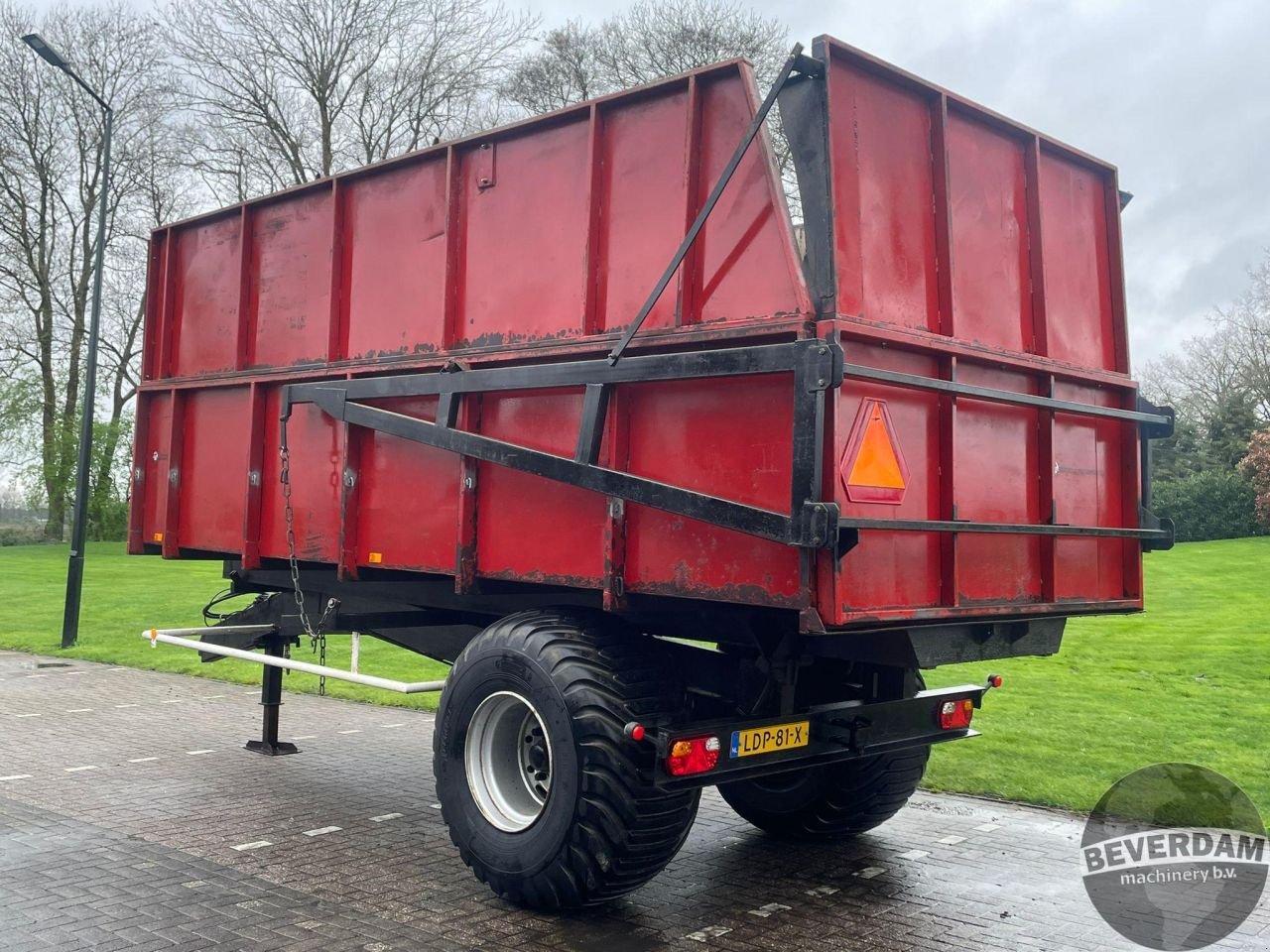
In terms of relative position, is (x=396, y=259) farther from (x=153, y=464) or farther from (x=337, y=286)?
(x=153, y=464)

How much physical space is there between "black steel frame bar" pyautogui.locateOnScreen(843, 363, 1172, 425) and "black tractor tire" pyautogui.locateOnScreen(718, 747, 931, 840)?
1987 millimetres

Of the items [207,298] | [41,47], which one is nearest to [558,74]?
[41,47]

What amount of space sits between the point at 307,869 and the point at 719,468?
2.94m

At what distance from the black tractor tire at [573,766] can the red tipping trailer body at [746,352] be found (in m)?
0.32

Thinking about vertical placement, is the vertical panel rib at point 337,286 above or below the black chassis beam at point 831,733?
above

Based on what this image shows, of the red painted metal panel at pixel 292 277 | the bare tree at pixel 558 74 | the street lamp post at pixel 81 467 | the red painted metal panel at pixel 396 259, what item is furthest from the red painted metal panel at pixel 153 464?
the bare tree at pixel 558 74

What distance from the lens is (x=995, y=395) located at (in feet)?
15.0

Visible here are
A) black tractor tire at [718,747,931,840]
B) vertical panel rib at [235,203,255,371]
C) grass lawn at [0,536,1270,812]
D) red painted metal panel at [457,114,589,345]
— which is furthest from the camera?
grass lawn at [0,536,1270,812]

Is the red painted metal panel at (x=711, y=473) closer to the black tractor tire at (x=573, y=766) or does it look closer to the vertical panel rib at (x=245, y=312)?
the black tractor tire at (x=573, y=766)

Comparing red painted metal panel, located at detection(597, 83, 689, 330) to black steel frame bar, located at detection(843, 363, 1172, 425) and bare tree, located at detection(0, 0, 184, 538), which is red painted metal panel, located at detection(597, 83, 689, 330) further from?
bare tree, located at detection(0, 0, 184, 538)

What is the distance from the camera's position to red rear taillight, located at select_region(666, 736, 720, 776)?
4281 millimetres

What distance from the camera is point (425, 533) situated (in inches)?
219

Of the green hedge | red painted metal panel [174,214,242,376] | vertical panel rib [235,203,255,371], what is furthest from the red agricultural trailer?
the green hedge

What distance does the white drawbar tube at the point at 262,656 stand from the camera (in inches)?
211
